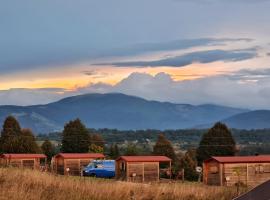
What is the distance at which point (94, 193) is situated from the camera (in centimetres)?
1466

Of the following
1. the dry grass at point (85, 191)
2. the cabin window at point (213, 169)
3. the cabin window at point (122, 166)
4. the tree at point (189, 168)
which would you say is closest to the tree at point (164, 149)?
the tree at point (189, 168)

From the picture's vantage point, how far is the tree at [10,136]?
66.7m

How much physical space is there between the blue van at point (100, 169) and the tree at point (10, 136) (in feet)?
57.8

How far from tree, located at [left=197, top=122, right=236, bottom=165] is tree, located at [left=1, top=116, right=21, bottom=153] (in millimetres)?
22680

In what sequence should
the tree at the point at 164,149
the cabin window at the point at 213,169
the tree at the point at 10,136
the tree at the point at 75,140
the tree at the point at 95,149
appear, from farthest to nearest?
the tree at the point at 75,140, the tree at the point at 95,149, the tree at the point at 164,149, the tree at the point at 10,136, the cabin window at the point at 213,169

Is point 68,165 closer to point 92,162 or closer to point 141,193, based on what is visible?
point 92,162

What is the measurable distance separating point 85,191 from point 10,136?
5776 cm

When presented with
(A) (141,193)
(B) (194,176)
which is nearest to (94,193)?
(A) (141,193)

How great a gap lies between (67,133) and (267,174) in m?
33.5

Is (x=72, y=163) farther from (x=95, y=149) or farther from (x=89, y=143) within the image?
(x=89, y=143)

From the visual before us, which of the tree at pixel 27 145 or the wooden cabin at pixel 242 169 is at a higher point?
the tree at pixel 27 145

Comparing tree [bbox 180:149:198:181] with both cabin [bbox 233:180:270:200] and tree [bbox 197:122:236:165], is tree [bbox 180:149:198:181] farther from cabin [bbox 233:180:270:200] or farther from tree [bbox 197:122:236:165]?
cabin [bbox 233:180:270:200]

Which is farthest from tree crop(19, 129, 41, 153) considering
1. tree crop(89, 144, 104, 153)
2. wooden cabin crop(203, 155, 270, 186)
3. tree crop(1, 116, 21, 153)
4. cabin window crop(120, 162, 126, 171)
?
wooden cabin crop(203, 155, 270, 186)

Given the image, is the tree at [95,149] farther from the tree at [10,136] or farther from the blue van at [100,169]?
the blue van at [100,169]
